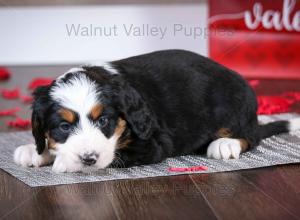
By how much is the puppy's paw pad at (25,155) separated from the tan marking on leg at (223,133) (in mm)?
1212

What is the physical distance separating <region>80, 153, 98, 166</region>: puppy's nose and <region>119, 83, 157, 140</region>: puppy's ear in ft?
1.31

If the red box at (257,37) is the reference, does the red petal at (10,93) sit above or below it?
below

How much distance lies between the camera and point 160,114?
4.11 meters

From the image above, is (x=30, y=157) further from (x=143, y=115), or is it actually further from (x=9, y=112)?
(x=9, y=112)

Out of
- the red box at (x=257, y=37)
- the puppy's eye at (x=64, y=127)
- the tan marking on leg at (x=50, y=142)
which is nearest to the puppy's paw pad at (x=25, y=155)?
the tan marking on leg at (x=50, y=142)

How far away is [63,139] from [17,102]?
9.42 feet

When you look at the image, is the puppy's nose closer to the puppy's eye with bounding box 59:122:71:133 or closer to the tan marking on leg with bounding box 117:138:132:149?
the puppy's eye with bounding box 59:122:71:133

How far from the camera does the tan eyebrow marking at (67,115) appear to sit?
362 centimetres

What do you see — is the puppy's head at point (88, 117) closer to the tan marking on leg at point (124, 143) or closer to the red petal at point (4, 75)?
the tan marking on leg at point (124, 143)

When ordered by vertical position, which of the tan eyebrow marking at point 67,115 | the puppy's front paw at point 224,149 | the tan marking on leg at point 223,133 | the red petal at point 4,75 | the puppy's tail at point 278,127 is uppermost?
the tan eyebrow marking at point 67,115

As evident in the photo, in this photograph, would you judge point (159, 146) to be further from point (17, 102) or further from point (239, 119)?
point (17, 102)

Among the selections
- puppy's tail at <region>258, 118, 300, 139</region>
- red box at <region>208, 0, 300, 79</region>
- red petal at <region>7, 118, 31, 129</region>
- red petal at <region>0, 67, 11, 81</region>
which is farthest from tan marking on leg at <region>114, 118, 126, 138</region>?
red petal at <region>0, 67, 11, 81</region>

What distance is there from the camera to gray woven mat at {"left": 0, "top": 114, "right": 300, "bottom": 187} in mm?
3762

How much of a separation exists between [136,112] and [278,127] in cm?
135
